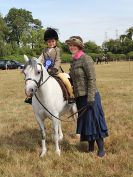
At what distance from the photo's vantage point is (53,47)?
789 centimetres

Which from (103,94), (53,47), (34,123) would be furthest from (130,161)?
(103,94)

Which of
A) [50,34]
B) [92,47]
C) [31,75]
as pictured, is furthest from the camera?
[92,47]

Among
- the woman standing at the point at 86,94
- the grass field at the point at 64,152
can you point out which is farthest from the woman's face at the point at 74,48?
the grass field at the point at 64,152

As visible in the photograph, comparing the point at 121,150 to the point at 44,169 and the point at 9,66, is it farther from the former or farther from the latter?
the point at 9,66

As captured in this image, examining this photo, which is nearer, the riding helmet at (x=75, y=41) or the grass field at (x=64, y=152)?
the grass field at (x=64, y=152)

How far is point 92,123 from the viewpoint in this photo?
23.4ft

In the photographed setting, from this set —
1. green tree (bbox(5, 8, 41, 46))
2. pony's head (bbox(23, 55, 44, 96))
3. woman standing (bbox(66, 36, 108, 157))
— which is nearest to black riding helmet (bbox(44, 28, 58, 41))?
woman standing (bbox(66, 36, 108, 157))

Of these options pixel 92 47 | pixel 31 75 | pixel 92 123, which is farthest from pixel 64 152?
pixel 92 47

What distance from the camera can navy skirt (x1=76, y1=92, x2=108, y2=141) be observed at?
23.4ft

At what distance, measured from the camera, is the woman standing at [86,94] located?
691cm

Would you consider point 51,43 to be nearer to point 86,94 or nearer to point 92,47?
point 86,94

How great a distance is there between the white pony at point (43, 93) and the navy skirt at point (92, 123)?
43cm

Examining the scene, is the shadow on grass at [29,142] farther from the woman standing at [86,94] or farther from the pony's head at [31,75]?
the pony's head at [31,75]

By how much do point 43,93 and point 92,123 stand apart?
1.01 meters
